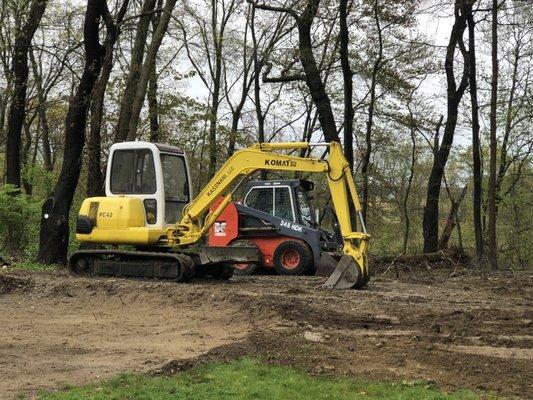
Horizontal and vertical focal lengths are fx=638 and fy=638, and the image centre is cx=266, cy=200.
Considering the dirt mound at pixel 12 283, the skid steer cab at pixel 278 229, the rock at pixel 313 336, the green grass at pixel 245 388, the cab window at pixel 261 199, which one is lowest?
the green grass at pixel 245 388

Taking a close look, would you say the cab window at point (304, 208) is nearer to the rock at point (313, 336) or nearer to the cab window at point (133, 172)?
the cab window at point (133, 172)

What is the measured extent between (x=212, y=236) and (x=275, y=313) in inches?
320

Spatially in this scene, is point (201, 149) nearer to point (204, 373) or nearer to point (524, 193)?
point (524, 193)

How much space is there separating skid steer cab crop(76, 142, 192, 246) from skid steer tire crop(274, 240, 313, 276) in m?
3.40

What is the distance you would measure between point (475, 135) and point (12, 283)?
49.2 ft

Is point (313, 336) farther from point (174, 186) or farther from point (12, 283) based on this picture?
point (12, 283)

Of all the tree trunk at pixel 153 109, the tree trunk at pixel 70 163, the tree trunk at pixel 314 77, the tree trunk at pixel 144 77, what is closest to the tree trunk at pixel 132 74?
the tree trunk at pixel 144 77

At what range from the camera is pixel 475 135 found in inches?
823

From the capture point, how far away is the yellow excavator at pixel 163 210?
42.8 feet

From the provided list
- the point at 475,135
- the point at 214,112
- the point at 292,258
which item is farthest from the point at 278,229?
the point at 214,112

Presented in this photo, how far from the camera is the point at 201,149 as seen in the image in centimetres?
2831

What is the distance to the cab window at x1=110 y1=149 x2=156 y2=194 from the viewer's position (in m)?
13.6

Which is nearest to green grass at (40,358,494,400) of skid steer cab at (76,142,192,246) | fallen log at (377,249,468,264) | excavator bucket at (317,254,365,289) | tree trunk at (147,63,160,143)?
excavator bucket at (317,254,365,289)

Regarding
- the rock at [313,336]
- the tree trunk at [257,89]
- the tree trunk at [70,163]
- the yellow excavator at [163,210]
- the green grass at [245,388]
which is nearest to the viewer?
the green grass at [245,388]
